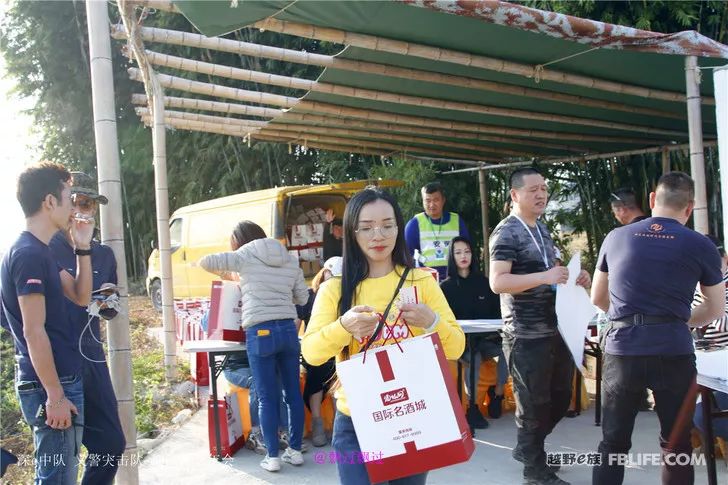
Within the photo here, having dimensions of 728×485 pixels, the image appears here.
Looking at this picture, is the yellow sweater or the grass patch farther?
the grass patch

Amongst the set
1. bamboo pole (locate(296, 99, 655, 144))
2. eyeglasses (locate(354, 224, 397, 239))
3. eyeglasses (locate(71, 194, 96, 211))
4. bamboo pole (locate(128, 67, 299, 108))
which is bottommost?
eyeglasses (locate(354, 224, 397, 239))

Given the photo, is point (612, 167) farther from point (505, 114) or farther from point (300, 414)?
point (300, 414)

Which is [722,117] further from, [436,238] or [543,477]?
[436,238]

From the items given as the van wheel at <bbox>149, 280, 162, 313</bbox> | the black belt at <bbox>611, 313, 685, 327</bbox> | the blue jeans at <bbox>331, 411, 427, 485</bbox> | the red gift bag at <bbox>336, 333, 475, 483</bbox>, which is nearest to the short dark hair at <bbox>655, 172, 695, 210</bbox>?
the black belt at <bbox>611, 313, 685, 327</bbox>

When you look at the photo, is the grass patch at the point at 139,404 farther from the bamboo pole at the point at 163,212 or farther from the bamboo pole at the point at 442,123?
the bamboo pole at the point at 442,123

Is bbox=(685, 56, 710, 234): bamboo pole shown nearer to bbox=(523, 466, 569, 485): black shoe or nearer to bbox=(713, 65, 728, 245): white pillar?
bbox=(713, 65, 728, 245): white pillar

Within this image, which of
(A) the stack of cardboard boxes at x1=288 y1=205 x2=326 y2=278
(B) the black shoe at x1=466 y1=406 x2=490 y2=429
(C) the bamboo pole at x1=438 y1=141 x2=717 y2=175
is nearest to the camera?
(B) the black shoe at x1=466 y1=406 x2=490 y2=429

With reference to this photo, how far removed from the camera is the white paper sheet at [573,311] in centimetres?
316

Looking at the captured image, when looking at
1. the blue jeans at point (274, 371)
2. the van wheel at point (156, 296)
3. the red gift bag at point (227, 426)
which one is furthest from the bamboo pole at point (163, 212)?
the van wheel at point (156, 296)

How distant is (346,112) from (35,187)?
3534mm

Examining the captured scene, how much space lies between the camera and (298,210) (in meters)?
8.12

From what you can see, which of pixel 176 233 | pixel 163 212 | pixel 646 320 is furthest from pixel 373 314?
pixel 176 233

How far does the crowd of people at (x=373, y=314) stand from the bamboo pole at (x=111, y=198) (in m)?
0.09

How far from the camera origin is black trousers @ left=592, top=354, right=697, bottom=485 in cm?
265
